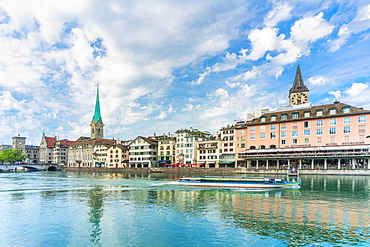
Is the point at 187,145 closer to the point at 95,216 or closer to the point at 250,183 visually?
the point at 250,183

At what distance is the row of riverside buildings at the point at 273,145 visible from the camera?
85.8 m

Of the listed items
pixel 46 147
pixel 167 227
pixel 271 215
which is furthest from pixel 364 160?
pixel 46 147

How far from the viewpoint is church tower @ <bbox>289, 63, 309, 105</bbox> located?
158000 mm

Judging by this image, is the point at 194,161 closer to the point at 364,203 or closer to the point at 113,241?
the point at 364,203

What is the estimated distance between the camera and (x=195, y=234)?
20906 millimetres

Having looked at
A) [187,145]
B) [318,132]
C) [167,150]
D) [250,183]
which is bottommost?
[250,183]

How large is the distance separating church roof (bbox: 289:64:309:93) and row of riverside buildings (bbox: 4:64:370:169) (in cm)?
4111

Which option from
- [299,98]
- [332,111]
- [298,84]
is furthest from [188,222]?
[298,84]

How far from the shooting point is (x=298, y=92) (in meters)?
160

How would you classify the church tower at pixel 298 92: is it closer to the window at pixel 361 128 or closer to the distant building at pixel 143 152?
the window at pixel 361 128

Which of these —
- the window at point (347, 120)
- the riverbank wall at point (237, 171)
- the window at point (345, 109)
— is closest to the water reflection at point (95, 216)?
the riverbank wall at point (237, 171)

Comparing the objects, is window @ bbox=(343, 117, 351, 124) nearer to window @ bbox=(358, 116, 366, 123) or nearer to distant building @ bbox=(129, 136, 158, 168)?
window @ bbox=(358, 116, 366, 123)

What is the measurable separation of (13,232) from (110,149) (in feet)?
427

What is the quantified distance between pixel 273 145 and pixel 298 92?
229 feet
